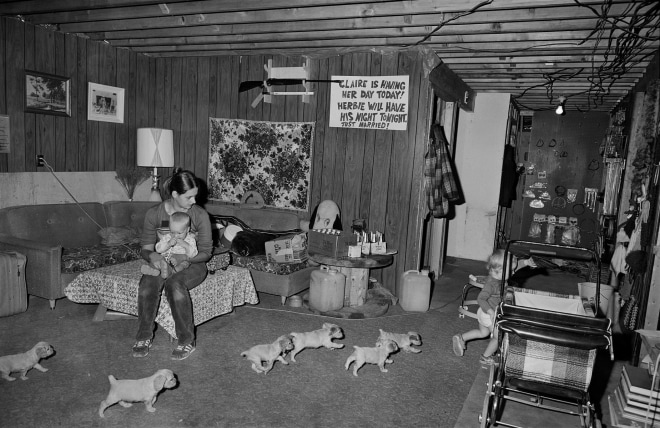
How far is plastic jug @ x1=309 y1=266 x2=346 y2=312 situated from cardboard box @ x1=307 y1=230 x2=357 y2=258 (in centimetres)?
22

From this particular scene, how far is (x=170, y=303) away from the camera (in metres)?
3.67

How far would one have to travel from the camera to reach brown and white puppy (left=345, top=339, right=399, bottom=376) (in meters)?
3.45

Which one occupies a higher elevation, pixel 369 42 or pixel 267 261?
pixel 369 42

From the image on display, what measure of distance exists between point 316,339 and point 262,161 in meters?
3.06

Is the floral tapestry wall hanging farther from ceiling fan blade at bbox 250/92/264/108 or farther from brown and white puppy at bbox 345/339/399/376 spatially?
brown and white puppy at bbox 345/339/399/376

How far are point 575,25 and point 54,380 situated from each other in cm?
479

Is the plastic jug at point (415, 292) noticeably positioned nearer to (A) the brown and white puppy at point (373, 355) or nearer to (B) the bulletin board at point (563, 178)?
(A) the brown and white puppy at point (373, 355)

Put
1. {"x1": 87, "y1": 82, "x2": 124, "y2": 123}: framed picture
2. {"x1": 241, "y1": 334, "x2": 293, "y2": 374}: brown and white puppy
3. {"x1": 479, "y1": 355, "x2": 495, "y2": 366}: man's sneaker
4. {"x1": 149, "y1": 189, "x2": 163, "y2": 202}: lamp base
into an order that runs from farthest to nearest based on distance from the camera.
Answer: {"x1": 149, "y1": 189, "x2": 163, "y2": 202}: lamp base → {"x1": 87, "y1": 82, "x2": 124, "y2": 123}: framed picture → {"x1": 479, "y1": 355, "x2": 495, "y2": 366}: man's sneaker → {"x1": 241, "y1": 334, "x2": 293, "y2": 374}: brown and white puppy

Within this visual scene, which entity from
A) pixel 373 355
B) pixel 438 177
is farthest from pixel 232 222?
pixel 373 355

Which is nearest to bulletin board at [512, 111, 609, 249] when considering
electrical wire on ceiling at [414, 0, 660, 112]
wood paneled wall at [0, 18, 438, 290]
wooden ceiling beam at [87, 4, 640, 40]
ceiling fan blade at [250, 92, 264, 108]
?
electrical wire on ceiling at [414, 0, 660, 112]

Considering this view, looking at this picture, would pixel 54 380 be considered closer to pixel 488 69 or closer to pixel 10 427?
pixel 10 427

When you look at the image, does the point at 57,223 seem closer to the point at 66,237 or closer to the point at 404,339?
the point at 66,237

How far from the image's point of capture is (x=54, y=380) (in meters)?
3.16

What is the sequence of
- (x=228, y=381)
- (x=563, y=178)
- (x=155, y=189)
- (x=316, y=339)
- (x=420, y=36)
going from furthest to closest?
(x=563, y=178)
(x=155, y=189)
(x=420, y=36)
(x=316, y=339)
(x=228, y=381)
